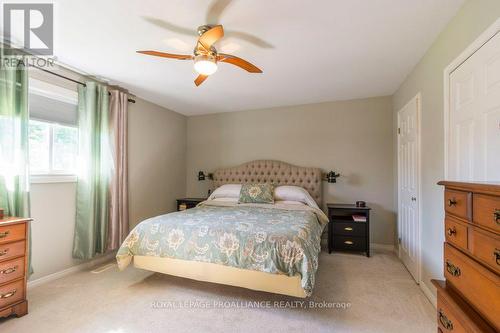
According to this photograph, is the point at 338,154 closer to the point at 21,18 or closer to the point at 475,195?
the point at 475,195

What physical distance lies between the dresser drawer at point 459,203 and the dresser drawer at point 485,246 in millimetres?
74

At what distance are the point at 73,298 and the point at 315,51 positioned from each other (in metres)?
3.42

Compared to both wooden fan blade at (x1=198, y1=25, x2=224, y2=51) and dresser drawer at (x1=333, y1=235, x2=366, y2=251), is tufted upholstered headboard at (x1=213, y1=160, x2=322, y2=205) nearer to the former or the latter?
dresser drawer at (x1=333, y1=235, x2=366, y2=251)

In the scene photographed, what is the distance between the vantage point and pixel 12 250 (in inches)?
75.5

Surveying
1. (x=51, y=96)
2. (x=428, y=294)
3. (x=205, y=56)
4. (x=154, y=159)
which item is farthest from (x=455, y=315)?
(x=154, y=159)

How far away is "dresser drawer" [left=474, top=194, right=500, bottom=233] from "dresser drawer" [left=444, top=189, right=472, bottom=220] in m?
0.04

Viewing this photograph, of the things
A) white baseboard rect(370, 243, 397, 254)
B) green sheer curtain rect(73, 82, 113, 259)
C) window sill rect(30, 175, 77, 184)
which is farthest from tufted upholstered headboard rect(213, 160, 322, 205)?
window sill rect(30, 175, 77, 184)

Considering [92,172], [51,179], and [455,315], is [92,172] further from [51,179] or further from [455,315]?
[455,315]

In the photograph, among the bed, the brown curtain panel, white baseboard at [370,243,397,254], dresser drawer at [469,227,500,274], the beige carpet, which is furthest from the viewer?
white baseboard at [370,243,397,254]

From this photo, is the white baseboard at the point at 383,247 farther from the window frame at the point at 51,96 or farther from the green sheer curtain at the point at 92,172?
the window frame at the point at 51,96

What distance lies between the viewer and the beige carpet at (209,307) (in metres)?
1.83

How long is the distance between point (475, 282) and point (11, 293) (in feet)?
10.0

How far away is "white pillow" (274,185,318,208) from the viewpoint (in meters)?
3.61

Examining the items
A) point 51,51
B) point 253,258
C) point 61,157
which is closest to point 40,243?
point 61,157
